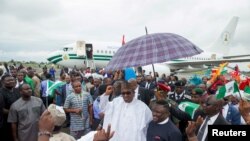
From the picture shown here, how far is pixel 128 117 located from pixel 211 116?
105cm

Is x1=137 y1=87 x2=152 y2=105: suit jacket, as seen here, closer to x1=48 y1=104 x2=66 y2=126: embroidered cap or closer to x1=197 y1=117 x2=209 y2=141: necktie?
x1=197 y1=117 x2=209 y2=141: necktie

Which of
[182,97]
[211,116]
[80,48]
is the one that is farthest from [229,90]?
[80,48]

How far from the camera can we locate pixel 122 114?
14.9 ft

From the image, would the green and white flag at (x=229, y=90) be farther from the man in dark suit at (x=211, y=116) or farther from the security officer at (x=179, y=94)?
the security officer at (x=179, y=94)

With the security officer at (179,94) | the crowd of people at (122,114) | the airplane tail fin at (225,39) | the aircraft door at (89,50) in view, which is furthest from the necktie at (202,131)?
the airplane tail fin at (225,39)

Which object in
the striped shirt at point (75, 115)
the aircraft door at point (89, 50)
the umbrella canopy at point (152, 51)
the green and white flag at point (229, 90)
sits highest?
the aircraft door at point (89, 50)

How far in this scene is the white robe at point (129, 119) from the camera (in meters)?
4.37

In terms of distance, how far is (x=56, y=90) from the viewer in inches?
393

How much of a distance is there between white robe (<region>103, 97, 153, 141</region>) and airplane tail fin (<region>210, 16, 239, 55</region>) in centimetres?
4080

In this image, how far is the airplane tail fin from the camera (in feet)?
144

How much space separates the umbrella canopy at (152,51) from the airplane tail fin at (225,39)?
39886mm

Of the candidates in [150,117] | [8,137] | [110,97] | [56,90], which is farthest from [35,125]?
[56,90]

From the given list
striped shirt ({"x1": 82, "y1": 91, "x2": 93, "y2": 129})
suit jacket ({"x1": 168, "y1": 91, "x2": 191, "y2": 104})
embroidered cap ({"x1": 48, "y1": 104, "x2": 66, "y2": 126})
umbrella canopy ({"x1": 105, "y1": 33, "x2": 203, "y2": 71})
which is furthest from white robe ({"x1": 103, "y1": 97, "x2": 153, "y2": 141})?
striped shirt ({"x1": 82, "y1": 91, "x2": 93, "y2": 129})

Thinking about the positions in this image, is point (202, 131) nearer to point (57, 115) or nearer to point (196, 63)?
point (57, 115)
